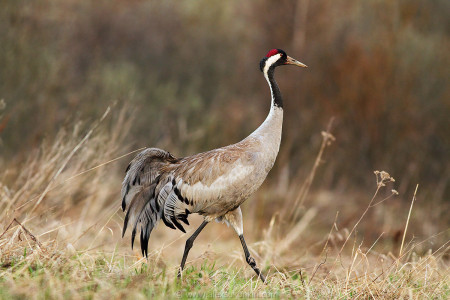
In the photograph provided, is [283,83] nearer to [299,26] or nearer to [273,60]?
[299,26]

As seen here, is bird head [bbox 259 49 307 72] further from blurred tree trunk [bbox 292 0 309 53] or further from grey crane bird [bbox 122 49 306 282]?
blurred tree trunk [bbox 292 0 309 53]

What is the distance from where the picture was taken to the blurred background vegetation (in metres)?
11.9

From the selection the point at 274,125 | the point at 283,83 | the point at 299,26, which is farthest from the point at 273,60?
the point at 299,26

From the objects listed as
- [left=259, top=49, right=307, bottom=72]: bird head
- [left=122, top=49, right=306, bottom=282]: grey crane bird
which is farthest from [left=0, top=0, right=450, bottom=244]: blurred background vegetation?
[left=259, top=49, right=307, bottom=72]: bird head

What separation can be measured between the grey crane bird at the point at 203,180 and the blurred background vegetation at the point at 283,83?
246 inches

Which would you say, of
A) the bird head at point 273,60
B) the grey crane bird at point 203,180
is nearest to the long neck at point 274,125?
the grey crane bird at point 203,180

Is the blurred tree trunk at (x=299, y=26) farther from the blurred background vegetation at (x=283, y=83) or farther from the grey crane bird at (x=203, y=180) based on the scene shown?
the grey crane bird at (x=203, y=180)

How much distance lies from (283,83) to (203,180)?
36.9 feet

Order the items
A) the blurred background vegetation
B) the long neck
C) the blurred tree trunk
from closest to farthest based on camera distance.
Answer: the long neck
the blurred background vegetation
the blurred tree trunk

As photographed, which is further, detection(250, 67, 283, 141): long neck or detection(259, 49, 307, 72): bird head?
detection(259, 49, 307, 72): bird head

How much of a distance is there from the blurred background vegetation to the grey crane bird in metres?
6.26

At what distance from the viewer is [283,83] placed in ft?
52.4

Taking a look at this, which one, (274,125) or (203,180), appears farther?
(274,125)

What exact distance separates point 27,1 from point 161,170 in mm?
7172
